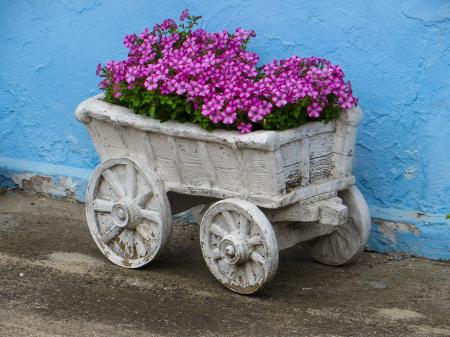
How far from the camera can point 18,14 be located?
645 cm

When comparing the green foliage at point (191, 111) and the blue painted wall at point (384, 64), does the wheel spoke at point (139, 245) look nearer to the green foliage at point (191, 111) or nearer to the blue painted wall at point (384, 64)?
the green foliage at point (191, 111)

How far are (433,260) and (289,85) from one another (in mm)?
1341

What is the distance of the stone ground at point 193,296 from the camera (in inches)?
181

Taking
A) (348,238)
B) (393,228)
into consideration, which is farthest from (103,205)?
(393,228)

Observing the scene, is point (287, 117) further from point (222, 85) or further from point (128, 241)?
point (128, 241)

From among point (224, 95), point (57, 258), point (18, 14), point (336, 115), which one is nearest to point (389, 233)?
point (336, 115)

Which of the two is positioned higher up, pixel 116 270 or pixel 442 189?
pixel 442 189

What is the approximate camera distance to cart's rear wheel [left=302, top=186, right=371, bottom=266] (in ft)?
17.1

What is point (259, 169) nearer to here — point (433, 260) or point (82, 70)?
point (433, 260)

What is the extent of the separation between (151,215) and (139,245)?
0.75ft

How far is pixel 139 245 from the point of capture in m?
5.32

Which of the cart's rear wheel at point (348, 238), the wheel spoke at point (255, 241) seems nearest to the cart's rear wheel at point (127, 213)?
the wheel spoke at point (255, 241)

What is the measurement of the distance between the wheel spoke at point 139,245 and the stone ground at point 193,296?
112 millimetres

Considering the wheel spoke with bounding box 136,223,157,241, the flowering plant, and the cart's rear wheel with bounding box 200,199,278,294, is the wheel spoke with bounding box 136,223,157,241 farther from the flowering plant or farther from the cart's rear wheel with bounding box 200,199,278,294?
the flowering plant
